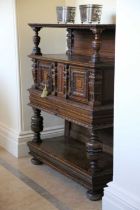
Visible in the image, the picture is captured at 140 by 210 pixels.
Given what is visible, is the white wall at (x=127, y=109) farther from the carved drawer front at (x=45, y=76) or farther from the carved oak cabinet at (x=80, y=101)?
the carved drawer front at (x=45, y=76)

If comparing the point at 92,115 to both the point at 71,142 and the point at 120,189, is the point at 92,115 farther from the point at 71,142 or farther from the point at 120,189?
the point at 71,142

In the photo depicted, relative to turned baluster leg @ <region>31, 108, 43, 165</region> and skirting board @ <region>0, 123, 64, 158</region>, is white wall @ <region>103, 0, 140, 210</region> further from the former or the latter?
skirting board @ <region>0, 123, 64, 158</region>

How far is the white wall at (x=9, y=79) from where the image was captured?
11.9 feet

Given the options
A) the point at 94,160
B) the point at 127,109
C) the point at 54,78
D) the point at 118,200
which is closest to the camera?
the point at 127,109

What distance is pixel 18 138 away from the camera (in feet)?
12.3

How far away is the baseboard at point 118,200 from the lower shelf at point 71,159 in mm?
315

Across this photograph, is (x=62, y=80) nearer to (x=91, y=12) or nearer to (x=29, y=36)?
(x=91, y=12)

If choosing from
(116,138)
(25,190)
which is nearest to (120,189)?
(116,138)

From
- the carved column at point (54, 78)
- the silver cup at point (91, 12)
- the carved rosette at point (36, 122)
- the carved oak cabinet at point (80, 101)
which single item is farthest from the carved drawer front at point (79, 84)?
the carved rosette at point (36, 122)

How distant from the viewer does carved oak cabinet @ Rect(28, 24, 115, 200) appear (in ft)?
8.83

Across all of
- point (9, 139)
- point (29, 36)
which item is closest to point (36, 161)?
point (9, 139)

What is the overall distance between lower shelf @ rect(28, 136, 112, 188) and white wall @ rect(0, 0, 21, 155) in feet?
1.22

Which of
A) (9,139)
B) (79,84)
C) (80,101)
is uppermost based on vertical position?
(79,84)

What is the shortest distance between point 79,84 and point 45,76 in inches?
20.8
